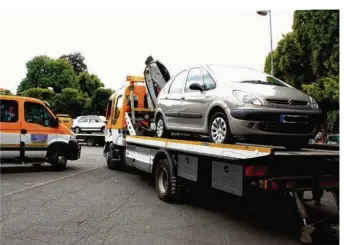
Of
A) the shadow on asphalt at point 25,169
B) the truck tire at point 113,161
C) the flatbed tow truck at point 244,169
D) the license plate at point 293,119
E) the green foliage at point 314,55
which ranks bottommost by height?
the shadow on asphalt at point 25,169

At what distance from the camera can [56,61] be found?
62.7 metres

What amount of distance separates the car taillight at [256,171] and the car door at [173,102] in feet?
8.53

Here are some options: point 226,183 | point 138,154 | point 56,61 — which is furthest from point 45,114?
point 56,61

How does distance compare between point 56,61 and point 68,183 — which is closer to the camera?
point 68,183

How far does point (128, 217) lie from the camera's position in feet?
18.4

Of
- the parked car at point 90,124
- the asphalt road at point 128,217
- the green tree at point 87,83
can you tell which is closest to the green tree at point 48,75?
the green tree at point 87,83

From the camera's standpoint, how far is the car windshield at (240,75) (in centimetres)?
610

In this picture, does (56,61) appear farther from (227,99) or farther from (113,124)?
(227,99)

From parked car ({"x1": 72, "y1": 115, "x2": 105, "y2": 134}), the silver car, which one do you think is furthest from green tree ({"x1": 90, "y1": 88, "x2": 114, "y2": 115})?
the silver car

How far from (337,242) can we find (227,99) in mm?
2413

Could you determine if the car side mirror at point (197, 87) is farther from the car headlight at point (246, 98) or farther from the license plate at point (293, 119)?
the license plate at point (293, 119)

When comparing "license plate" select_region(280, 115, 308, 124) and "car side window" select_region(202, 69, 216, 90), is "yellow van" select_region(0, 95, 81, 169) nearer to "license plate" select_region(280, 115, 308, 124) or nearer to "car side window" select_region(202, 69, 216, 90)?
"car side window" select_region(202, 69, 216, 90)

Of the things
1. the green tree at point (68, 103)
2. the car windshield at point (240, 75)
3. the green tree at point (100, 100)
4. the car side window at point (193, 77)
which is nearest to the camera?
the car windshield at point (240, 75)

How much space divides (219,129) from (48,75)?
2356 inches
